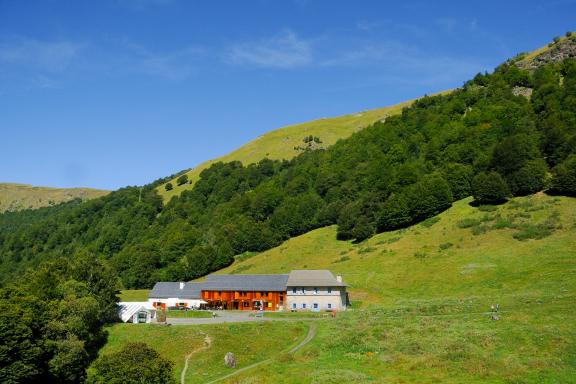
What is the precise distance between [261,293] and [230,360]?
37.0 m

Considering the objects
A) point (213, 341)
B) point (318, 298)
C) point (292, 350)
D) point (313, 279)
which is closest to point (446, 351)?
point (292, 350)

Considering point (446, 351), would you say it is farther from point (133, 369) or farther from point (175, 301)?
point (175, 301)

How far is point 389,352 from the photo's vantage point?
5034 centimetres

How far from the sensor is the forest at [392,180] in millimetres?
111375

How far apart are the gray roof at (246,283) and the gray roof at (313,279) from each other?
2923 millimetres

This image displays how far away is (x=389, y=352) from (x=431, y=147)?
A: 322 feet

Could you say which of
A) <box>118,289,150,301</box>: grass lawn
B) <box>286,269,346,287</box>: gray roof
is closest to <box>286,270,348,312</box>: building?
<box>286,269,346,287</box>: gray roof

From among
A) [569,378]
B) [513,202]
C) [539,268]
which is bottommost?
[569,378]

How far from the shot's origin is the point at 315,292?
85.1 metres

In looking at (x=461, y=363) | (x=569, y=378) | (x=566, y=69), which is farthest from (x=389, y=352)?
(x=566, y=69)

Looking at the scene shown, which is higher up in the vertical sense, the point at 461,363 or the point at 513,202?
the point at 513,202

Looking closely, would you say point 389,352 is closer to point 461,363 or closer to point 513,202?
point 461,363

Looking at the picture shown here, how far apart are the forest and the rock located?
4751 centimetres

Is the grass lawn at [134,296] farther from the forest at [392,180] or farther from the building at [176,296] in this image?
the building at [176,296]
